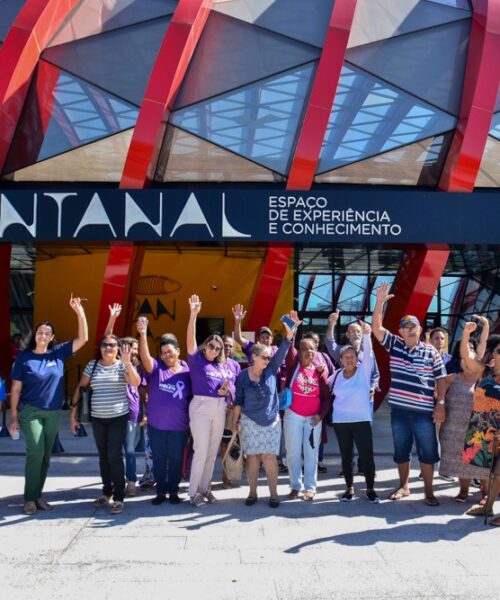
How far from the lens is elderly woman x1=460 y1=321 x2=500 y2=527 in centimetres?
502

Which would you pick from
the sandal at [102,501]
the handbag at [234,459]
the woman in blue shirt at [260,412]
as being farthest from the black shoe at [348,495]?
the sandal at [102,501]

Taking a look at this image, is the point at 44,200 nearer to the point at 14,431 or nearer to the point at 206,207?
the point at 206,207

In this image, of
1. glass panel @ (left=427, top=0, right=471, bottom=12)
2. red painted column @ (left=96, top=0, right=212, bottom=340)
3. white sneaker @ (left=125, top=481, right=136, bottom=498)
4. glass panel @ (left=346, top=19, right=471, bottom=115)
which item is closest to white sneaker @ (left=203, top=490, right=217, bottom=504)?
white sneaker @ (left=125, top=481, right=136, bottom=498)

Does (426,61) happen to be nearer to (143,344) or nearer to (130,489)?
(143,344)

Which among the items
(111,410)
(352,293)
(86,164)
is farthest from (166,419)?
(352,293)

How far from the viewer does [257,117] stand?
10516 mm

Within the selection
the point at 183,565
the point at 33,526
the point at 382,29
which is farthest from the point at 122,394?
the point at 382,29

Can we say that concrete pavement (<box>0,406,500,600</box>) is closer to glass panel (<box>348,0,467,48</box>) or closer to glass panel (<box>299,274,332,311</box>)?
glass panel (<box>348,0,467,48</box>)

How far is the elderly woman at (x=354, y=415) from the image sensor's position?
5.56 meters

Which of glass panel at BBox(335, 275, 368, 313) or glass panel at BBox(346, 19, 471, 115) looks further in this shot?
glass panel at BBox(335, 275, 368, 313)

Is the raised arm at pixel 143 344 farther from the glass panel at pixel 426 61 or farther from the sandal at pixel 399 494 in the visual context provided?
the glass panel at pixel 426 61

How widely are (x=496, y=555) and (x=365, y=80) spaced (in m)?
8.98

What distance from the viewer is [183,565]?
3908mm

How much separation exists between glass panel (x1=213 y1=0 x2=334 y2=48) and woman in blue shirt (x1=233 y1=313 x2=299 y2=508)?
24.7ft
